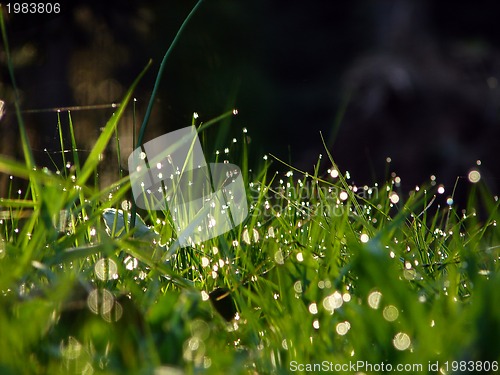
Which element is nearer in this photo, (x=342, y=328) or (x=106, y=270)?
(x=342, y=328)

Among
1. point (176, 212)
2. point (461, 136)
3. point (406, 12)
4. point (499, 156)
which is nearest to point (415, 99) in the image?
point (461, 136)

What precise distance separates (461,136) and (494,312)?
489 cm

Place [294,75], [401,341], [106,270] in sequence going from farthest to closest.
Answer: [294,75] < [106,270] < [401,341]

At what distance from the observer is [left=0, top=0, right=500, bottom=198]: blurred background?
4449 millimetres

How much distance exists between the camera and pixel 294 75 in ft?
22.5

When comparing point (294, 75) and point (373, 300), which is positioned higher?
point (373, 300)

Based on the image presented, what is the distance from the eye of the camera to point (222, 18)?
5984 mm

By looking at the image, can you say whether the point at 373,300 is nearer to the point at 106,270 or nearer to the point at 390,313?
the point at 390,313

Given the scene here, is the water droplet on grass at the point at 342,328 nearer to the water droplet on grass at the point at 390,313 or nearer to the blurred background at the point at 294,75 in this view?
the water droplet on grass at the point at 390,313

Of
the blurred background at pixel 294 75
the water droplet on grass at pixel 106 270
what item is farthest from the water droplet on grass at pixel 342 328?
the blurred background at pixel 294 75

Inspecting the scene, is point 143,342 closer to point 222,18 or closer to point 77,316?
point 77,316

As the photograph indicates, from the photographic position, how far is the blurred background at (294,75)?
445cm

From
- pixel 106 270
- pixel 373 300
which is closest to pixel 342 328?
pixel 373 300

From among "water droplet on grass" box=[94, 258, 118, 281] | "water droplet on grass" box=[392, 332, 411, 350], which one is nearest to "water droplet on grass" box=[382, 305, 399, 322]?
"water droplet on grass" box=[392, 332, 411, 350]
